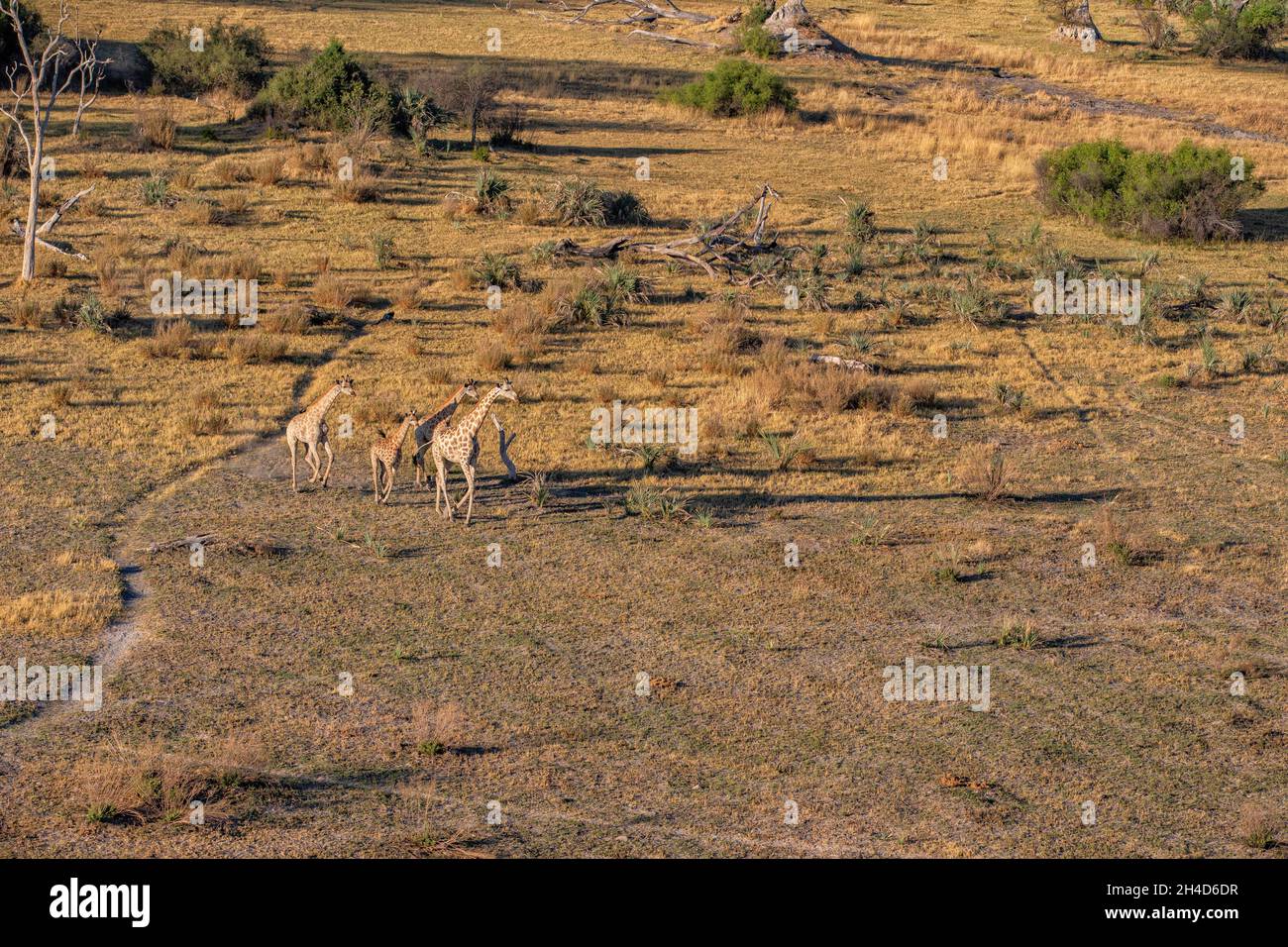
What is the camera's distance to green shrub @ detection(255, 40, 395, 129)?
33.8 m

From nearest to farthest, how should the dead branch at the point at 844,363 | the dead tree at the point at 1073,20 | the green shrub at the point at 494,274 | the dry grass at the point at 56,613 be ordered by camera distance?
the dry grass at the point at 56,613 < the dead branch at the point at 844,363 < the green shrub at the point at 494,274 < the dead tree at the point at 1073,20

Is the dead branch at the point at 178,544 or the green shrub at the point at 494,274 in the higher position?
the green shrub at the point at 494,274

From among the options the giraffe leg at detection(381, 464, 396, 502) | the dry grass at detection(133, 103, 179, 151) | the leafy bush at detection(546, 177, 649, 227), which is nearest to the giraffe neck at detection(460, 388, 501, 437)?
the giraffe leg at detection(381, 464, 396, 502)

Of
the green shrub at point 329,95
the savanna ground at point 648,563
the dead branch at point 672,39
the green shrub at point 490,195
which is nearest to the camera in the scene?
the savanna ground at point 648,563

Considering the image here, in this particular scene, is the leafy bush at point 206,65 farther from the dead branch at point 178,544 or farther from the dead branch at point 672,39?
the dead branch at point 178,544

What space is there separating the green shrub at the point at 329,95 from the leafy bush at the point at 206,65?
5.53 feet

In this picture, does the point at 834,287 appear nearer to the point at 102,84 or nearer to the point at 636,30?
the point at 102,84

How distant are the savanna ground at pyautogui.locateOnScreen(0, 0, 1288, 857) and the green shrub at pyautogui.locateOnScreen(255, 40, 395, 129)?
4.17 m

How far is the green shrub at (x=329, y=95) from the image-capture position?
33812 mm

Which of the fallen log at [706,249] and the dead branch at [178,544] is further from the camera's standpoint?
the fallen log at [706,249]

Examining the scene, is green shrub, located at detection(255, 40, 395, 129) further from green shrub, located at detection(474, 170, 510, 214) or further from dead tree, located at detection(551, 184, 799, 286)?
dead tree, located at detection(551, 184, 799, 286)

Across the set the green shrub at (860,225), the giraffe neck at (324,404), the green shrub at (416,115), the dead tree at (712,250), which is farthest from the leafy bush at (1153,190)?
the giraffe neck at (324,404)

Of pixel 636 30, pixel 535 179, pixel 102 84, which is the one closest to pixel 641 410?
pixel 535 179

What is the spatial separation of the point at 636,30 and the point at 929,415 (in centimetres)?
3625
